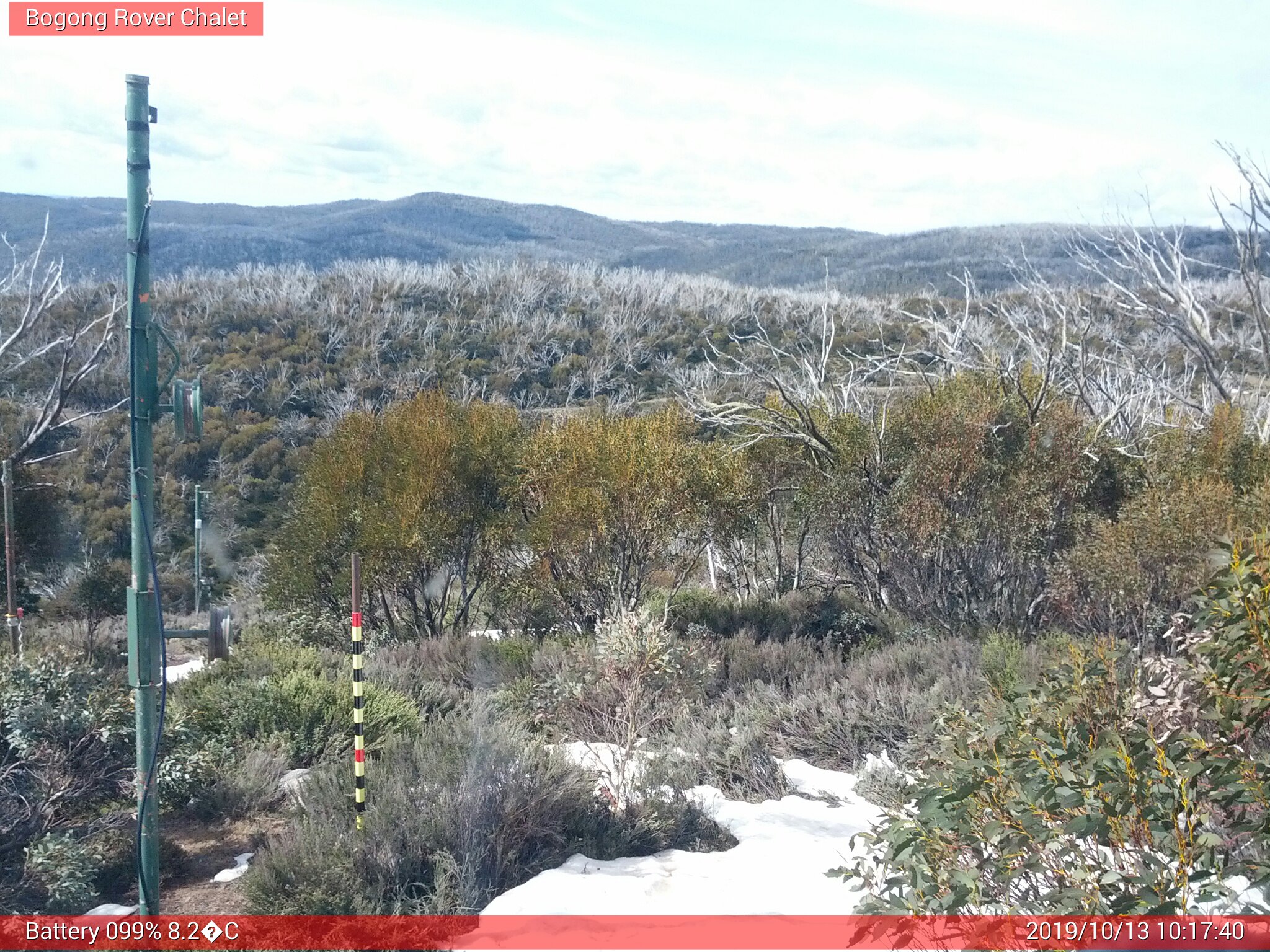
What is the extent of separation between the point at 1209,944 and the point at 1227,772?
108 cm

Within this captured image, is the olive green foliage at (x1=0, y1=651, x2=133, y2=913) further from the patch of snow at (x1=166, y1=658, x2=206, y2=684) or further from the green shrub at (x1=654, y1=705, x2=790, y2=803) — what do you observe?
the patch of snow at (x1=166, y1=658, x2=206, y2=684)

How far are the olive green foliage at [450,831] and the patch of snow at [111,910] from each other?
1.98 feet

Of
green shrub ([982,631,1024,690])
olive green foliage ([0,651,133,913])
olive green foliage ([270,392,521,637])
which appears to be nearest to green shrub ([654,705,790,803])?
green shrub ([982,631,1024,690])

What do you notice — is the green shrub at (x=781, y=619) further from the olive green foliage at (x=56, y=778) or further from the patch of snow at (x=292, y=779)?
the olive green foliage at (x=56, y=778)

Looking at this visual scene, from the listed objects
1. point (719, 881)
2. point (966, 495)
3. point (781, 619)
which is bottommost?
point (781, 619)

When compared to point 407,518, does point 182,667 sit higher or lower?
lower

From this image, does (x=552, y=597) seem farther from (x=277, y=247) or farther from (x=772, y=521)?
(x=277, y=247)

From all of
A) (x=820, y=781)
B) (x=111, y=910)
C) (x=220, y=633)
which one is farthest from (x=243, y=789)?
(x=820, y=781)

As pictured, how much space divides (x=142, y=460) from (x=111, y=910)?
7.13 feet

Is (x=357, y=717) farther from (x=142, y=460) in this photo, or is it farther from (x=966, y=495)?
(x=966, y=495)

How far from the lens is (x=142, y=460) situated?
3.94 m

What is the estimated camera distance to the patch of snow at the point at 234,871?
493 cm

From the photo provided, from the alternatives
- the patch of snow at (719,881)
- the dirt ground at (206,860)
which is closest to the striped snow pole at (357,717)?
the dirt ground at (206,860)

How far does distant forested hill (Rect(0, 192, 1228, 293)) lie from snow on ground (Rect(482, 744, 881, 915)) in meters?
39.5
